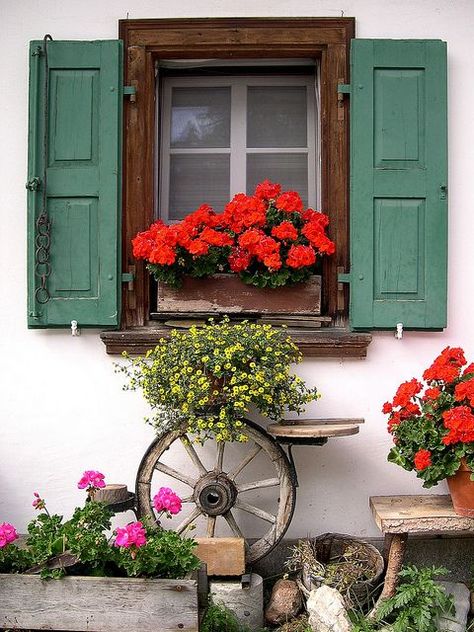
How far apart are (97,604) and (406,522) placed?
1.29 metres

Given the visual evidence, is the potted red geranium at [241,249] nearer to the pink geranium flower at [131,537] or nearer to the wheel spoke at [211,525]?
the wheel spoke at [211,525]

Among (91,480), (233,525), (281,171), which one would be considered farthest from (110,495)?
(281,171)

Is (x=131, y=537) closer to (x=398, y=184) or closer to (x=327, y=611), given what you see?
(x=327, y=611)

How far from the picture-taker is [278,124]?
4.97 metres

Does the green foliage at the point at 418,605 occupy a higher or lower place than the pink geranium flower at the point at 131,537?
lower

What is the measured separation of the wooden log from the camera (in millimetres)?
4016

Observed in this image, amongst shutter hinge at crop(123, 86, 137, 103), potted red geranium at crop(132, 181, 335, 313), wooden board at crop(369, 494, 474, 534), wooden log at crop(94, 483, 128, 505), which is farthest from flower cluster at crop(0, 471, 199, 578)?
shutter hinge at crop(123, 86, 137, 103)

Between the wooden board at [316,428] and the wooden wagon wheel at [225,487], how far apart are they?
5.4 inches

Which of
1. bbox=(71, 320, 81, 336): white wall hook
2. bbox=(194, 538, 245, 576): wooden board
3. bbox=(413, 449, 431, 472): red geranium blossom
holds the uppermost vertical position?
bbox=(71, 320, 81, 336): white wall hook

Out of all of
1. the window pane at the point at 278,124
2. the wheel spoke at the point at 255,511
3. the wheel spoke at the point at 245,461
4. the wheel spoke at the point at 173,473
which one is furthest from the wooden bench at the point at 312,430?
the window pane at the point at 278,124

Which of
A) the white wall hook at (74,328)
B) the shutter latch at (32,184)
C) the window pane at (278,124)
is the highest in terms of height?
the window pane at (278,124)

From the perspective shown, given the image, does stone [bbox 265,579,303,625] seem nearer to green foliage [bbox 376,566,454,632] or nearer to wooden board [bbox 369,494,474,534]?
green foliage [bbox 376,566,454,632]

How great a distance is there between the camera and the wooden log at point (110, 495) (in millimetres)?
4016

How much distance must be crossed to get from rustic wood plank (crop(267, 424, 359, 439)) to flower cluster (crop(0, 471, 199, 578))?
61 cm
